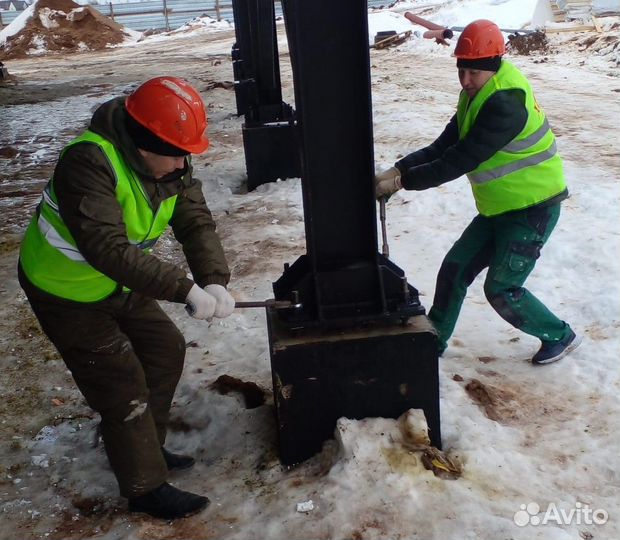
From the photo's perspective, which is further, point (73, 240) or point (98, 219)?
point (73, 240)

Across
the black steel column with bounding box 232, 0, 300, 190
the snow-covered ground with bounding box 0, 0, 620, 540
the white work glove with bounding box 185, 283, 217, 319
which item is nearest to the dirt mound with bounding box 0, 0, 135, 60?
the black steel column with bounding box 232, 0, 300, 190

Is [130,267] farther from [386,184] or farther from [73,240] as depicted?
[386,184]

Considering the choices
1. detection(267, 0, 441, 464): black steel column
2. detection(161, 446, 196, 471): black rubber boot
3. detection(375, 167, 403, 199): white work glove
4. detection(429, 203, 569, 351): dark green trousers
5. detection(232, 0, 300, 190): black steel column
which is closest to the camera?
detection(267, 0, 441, 464): black steel column

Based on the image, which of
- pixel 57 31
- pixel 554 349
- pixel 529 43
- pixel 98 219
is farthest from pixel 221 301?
pixel 57 31

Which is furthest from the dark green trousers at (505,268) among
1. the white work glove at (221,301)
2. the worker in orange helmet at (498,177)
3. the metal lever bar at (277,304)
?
the white work glove at (221,301)

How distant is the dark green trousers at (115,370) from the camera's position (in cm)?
278

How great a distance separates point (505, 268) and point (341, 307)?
108 cm

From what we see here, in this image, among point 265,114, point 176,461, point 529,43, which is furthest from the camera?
point 529,43

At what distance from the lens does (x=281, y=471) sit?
318 centimetres

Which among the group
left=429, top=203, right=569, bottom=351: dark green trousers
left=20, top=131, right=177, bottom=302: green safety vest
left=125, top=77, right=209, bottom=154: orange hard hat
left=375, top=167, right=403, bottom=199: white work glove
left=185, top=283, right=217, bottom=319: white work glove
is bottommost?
left=429, top=203, right=569, bottom=351: dark green trousers

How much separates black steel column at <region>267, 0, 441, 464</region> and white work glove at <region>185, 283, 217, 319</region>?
17.9 inches

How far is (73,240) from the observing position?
262 centimetres

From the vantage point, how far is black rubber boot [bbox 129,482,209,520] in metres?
2.94

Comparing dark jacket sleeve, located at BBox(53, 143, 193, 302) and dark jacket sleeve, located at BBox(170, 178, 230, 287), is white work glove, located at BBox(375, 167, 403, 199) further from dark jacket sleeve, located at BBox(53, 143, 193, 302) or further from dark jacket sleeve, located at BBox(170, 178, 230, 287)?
dark jacket sleeve, located at BBox(53, 143, 193, 302)
